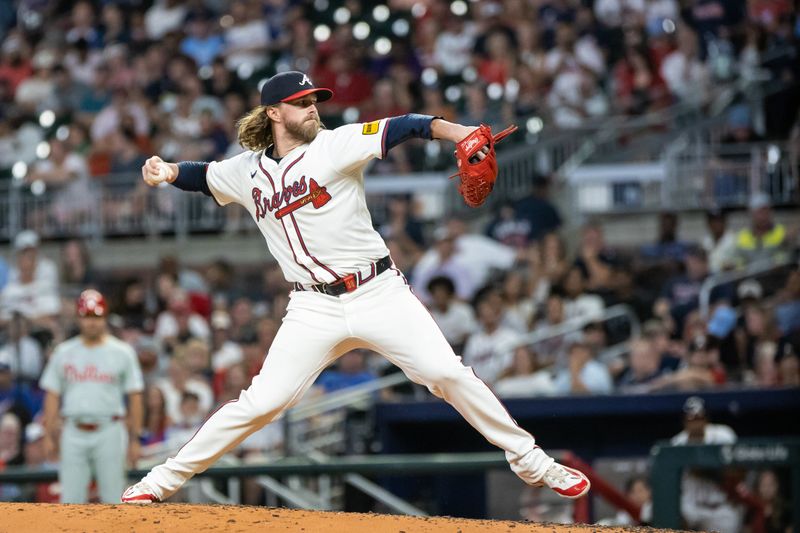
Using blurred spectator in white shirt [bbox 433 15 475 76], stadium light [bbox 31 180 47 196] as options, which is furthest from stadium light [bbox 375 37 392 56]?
stadium light [bbox 31 180 47 196]

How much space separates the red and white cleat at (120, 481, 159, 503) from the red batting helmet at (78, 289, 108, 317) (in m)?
3.04

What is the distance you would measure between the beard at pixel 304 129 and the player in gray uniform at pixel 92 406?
11.1 feet

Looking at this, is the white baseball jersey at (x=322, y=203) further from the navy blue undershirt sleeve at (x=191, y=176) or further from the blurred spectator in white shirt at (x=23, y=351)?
the blurred spectator in white shirt at (x=23, y=351)

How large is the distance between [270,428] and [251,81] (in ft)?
18.4

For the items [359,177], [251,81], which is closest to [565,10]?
[251,81]

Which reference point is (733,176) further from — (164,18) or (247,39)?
(164,18)

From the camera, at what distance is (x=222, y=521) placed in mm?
5297

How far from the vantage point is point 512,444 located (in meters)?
5.51

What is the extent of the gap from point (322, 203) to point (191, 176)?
716mm

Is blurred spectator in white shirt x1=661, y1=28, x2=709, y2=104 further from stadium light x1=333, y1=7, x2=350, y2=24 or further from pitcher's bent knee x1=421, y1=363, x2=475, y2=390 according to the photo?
pitcher's bent knee x1=421, y1=363, x2=475, y2=390

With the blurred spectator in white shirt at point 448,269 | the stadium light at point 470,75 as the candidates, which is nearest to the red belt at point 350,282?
the blurred spectator in white shirt at point 448,269

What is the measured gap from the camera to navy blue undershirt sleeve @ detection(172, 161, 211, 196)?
19.1 feet

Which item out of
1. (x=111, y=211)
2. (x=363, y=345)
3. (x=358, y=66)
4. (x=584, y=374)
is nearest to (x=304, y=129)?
(x=363, y=345)

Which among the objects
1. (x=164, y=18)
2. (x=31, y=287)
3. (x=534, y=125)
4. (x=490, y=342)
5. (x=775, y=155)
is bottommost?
(x=490, y=342)
